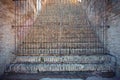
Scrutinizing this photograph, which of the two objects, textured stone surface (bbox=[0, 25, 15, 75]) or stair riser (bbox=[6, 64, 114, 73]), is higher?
textured stone surface (bbox=[0, 25, 15, 75])

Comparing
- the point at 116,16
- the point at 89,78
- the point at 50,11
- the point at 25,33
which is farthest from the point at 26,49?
the point at 50,11

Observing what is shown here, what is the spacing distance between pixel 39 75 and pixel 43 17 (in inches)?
168

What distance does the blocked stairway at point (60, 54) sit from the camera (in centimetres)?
418

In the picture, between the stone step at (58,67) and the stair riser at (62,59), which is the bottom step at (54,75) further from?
the stair riser at (62,59)

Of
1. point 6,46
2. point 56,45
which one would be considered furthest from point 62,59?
point 6,46

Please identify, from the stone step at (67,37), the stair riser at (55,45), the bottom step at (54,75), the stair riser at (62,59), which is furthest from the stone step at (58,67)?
the stone step at (67,37)

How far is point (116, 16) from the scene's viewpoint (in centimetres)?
401

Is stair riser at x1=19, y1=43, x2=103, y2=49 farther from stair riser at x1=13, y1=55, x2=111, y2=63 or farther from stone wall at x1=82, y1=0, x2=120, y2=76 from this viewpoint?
stair riser at x1=13, y1=55, x2=111, y2=63

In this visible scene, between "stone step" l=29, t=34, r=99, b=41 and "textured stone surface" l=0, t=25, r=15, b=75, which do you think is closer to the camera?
"textured stone surface" l=0, t=25, r=15, b=75

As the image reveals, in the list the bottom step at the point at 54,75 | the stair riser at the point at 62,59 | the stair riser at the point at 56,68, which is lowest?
the bottom step at the point at 54,75

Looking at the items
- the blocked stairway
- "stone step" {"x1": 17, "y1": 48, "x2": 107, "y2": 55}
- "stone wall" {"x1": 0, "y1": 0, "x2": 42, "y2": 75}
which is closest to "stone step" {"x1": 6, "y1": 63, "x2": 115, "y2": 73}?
the blocked stairway

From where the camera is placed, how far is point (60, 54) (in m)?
4.78

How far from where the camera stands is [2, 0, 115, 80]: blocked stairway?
418 cm

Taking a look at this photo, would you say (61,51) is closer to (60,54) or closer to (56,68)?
(60,54)
